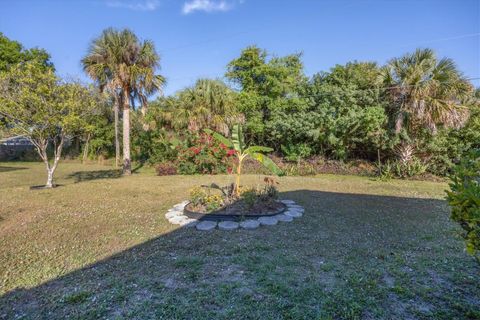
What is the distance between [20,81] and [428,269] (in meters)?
10.7

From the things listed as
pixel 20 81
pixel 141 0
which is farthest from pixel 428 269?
pixel 141 0

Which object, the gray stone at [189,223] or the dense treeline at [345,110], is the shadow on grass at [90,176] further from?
the gray stone at [189,223]

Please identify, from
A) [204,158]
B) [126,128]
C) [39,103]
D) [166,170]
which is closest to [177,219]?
[39,103]

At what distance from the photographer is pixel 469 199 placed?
1916mm

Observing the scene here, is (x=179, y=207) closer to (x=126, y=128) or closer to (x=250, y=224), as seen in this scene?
(x=250, y=224)

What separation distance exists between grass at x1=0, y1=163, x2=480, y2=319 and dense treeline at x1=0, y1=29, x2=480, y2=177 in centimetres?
656

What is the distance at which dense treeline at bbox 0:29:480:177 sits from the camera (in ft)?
33.7

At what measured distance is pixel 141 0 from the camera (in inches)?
370

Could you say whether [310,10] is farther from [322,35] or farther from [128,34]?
[128,34]

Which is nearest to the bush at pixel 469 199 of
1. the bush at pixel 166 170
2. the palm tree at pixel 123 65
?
the bush at pixel 166 170

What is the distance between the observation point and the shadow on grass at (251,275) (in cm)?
240

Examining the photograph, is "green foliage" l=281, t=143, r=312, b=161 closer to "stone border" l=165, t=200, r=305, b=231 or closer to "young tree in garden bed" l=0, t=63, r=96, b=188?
"stone border" l=165, t=200, r=305, b=231

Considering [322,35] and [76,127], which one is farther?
[322,35]

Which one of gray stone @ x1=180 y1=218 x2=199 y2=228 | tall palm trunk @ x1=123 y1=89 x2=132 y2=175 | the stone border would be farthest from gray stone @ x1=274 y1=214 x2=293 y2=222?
tall palm trunk @ x1=123 y1=89 x2=132 y2=175
